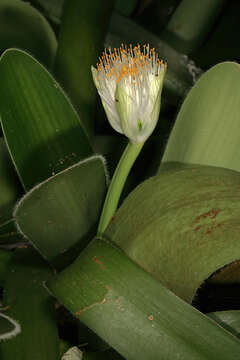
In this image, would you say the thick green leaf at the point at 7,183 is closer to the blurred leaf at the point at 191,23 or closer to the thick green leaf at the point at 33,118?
the thick green leaf at the point at 33,118

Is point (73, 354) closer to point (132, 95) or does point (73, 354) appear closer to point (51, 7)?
point (132, 95)

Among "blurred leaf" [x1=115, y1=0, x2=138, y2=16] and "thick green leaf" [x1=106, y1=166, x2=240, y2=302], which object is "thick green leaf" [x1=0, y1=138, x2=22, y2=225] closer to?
"thick green leaf" [x1=106, y1=166, x2=240, y2=302]

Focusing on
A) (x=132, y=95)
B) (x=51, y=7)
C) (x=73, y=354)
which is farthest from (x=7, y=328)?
(x=51, y=7)

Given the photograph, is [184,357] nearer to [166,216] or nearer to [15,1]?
[166,216]

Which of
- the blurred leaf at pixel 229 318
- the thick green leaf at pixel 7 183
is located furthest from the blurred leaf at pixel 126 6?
the blurred leaf at pixel 229 318

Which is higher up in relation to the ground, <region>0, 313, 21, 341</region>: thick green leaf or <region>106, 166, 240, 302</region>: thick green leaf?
<region>106, 166, 240, 302</region>: thick green leaf

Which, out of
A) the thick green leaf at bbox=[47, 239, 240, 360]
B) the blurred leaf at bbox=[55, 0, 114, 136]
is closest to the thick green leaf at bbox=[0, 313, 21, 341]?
the thick green leaf at bbox=[47, 239, 240, 360]
